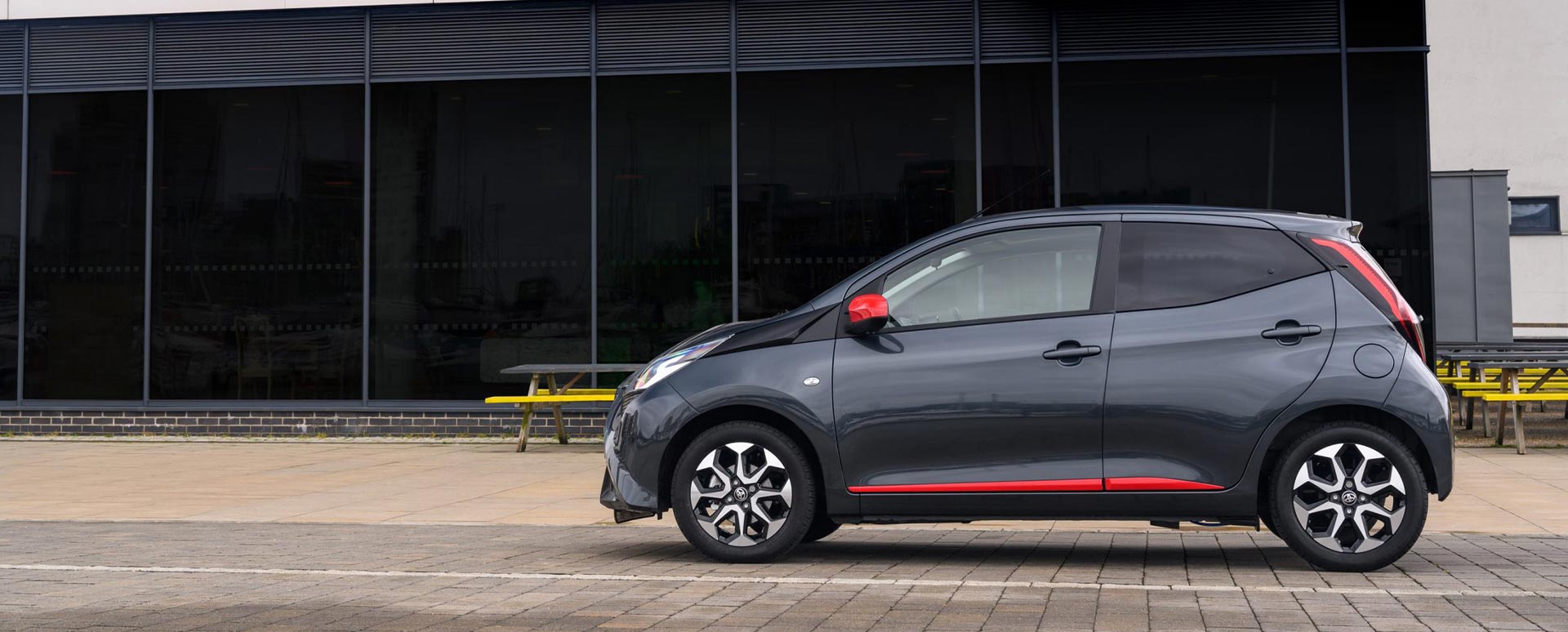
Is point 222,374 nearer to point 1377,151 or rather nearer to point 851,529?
point 851,529

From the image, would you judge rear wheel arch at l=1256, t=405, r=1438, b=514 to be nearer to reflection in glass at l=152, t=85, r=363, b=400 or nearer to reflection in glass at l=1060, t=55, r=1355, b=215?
reflection in glass at l=1060, t=55, r=1355, b=215

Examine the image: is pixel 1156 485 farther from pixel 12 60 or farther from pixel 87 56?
pixel 12 60

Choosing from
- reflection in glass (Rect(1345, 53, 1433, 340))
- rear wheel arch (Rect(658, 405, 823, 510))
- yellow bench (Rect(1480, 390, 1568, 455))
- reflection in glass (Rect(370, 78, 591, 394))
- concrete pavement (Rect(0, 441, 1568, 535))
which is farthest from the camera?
reflection in glass (Rect(370, 78, 591, 394))

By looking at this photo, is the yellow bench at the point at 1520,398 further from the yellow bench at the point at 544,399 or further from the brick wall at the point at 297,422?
the brick wall at the point at 297,422

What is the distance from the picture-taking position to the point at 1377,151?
14.8 m

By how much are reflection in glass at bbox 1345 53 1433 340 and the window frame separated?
8.31m

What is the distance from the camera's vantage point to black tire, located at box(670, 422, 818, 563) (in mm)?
7082

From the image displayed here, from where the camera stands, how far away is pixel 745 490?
714 centimetres

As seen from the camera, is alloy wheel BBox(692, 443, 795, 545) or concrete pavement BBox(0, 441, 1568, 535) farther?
concrete pavement BBox(0, 441, 1568, 535)

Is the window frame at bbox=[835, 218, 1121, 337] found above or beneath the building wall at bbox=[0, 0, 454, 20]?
beneath

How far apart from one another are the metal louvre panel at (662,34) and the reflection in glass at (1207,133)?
11.3 feet

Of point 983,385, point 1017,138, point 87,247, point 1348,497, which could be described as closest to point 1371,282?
point 1348,497

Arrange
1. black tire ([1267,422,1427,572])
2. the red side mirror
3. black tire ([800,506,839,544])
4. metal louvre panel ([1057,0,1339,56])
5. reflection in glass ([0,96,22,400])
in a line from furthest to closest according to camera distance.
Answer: reflection in glass ([0,96,22,400]), metal louvre panel ([1057,0,1339,56]), black tire ([800,506,839,544]), the red side mirror, black tire ([1267,422,1427,572])

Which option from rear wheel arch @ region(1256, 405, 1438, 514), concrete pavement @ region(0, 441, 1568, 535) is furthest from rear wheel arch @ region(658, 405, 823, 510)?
concrete pavement @ region(0, 441, 1568, 535)
